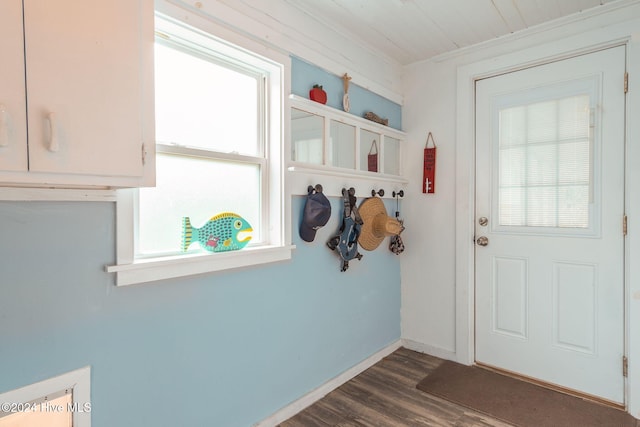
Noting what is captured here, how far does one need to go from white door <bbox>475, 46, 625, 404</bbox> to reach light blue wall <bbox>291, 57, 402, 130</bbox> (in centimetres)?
62

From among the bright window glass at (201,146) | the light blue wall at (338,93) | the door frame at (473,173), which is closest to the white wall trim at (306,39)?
the light blue wall at (338,93)

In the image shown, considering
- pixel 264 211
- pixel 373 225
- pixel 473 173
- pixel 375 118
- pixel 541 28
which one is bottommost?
pixel 373 225

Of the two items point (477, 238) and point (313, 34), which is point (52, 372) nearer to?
point (313, 34)

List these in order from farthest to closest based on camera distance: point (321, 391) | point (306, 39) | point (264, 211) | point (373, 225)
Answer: point (373, 225) → point (321, 391) → point (306, 39) → point (264, 211)

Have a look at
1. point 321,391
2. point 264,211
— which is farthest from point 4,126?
point 321,391

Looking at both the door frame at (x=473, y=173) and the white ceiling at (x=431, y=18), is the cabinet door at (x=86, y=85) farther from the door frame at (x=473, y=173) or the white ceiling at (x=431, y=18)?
the door frame at (x=473, y=173)

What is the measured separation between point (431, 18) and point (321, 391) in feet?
7.62

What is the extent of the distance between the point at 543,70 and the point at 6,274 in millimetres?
2836

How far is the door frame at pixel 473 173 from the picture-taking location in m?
1.87

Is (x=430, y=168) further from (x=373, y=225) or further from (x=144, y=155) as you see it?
(x=144, y=155)

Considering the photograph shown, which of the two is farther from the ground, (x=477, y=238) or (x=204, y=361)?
(x=477, y=238)

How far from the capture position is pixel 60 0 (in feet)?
2.81

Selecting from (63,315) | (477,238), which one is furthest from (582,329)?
(63,315)

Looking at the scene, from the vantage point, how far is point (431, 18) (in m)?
2.04
